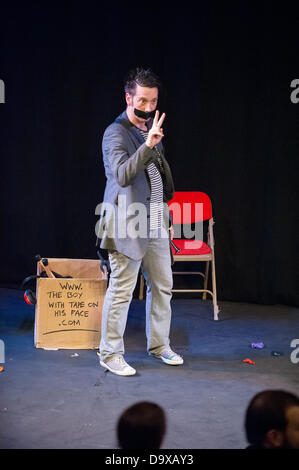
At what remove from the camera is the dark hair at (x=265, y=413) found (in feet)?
7.88

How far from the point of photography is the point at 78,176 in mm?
4934

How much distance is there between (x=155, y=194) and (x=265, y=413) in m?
1.25

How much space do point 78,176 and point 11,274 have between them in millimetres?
1106

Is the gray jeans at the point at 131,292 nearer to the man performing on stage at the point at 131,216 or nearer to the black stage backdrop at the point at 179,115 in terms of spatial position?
the man performing on stage at the point at 131,216

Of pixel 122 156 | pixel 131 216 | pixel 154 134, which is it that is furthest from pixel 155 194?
pixel 154 134

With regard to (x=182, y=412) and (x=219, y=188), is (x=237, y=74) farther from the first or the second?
(x=182, y=412)

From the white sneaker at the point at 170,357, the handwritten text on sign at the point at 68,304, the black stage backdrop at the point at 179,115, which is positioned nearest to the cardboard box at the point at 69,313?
the handwritten text on sign at the point at 68,304

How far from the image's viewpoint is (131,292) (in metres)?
3.11

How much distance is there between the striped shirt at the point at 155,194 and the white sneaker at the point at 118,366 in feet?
2.46

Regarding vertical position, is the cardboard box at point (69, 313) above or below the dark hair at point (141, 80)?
below

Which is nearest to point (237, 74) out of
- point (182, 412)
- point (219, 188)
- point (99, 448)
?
point (219, 188)

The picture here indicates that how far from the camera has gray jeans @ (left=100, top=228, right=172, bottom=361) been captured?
10.1 ft

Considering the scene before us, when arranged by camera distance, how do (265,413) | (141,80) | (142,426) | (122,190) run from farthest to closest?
(122,190) → (141,80) → (265,413) → (142,426)

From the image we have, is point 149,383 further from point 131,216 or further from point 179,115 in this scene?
point 179,115
